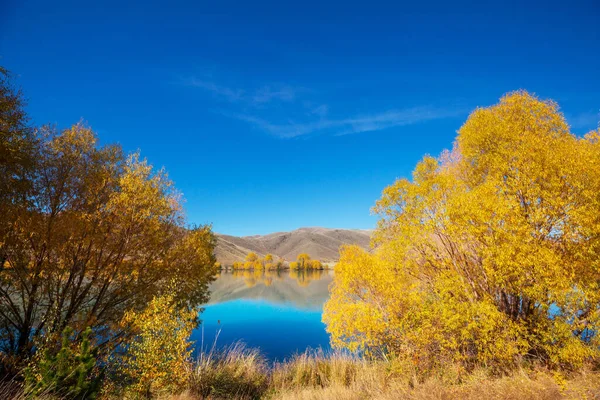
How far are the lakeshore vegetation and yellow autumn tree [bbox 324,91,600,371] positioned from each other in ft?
0.28

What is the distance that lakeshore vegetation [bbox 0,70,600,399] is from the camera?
35.0 ft

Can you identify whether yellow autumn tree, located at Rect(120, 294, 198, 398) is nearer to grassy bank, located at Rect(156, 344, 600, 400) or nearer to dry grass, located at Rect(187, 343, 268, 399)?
grassy bank, located at Rect(156, 344, 600, 400)

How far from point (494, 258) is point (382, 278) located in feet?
16.1

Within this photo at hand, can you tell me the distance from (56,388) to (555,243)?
55.8 ft

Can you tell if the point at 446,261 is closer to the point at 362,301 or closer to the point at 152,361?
the point at 362,301

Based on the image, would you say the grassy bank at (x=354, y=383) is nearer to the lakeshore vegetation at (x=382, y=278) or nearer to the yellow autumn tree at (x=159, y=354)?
the lakeshore vegetation at (x=382, y=278)

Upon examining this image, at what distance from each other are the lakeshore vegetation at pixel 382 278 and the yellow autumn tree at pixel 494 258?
3.3 inches

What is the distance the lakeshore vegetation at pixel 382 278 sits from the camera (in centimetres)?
1067

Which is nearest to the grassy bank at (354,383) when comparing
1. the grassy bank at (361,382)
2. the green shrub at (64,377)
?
the grassy bank at (361,382)

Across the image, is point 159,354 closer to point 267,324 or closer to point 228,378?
point 228,378

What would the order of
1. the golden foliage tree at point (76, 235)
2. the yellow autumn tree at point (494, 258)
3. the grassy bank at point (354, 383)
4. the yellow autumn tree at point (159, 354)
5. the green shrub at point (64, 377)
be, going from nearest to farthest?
the green shrub at point (64, 377)
the grassy bank at point (354, 383)
the yellow autumn tree at point (159, 354)
the yellow autumn tree at point (494, 258)
the golden foliage tree at point (76, 235)

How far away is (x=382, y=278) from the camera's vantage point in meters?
14.5

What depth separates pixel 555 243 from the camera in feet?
37.8

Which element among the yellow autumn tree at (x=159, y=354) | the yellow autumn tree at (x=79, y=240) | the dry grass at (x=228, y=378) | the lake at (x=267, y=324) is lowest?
the lake at (x=267, y=324)
